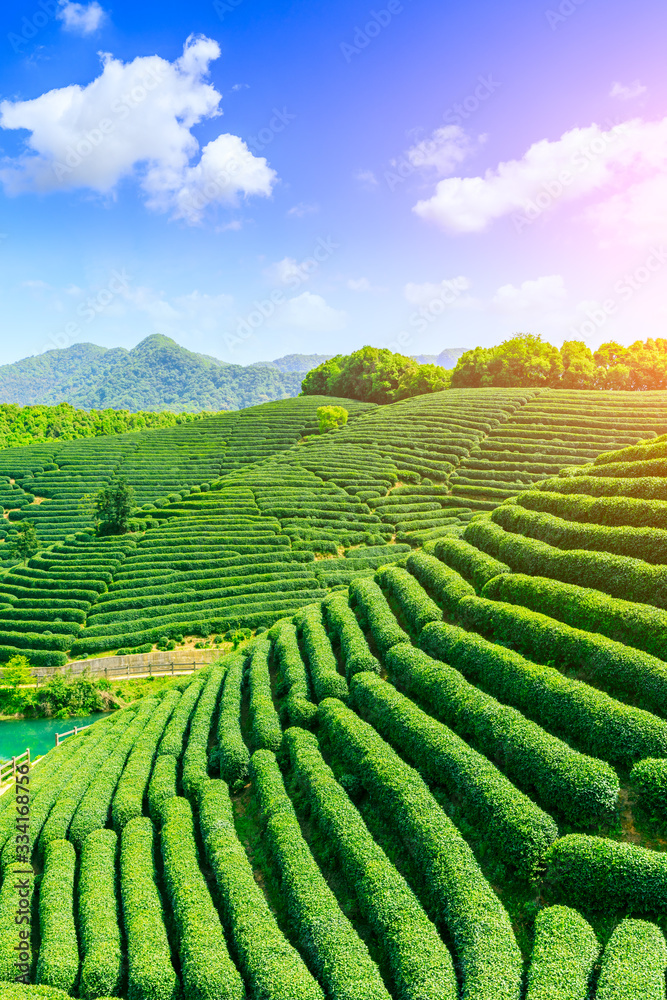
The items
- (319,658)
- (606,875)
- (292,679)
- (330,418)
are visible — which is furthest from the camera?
(330,418)

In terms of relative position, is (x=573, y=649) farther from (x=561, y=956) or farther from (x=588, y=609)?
(x=561, y=956)

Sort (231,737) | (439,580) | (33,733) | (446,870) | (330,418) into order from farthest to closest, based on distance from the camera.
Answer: (330,418) → (33,733) → (439,580) → (231,737) → (446,870)

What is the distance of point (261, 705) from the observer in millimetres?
22031

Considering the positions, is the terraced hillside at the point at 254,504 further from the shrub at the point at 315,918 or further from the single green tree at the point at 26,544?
the shrub at the point at 315,918

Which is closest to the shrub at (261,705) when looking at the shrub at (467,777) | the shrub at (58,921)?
the shrub at (467,777)

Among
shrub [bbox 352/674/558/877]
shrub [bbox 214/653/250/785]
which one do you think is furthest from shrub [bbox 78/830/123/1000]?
shrub [bbox 352/674/558/877]

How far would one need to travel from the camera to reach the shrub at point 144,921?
1220 centimetres

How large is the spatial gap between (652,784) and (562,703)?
3007mm

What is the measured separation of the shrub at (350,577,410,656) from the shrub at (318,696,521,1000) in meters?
5.04

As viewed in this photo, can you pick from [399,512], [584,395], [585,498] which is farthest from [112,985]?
[584,395]

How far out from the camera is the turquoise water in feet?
104

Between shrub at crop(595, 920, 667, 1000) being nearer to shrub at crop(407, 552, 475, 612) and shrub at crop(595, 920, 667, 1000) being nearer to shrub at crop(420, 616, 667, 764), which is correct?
shrub at crop(420, 616, 667, 764)

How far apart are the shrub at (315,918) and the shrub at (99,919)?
14.3ft

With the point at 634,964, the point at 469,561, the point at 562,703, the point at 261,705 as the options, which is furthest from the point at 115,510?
the point at 634,964
